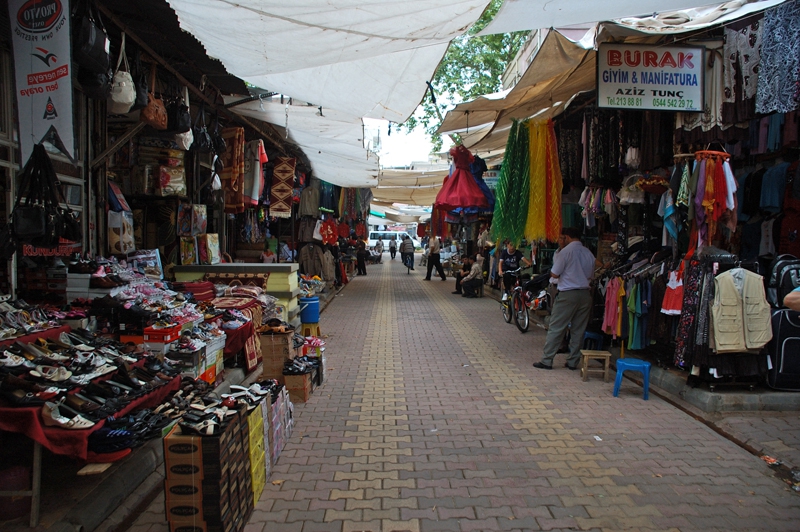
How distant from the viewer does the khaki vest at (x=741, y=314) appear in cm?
505

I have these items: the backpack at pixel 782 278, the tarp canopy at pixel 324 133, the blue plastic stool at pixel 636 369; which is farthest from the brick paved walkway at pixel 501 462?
the tarp canopy at pixel 324 133

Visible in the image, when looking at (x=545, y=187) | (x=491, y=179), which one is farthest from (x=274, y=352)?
(x=491, y=179)

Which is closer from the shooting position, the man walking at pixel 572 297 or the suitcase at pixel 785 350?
the suitcase at pixel 785 350

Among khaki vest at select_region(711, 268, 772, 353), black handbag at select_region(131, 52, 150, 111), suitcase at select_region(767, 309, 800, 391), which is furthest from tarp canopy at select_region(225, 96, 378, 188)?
suitcase at select_region(767, 309, 800, 391)

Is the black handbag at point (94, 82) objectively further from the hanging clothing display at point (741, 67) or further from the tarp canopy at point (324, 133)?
the hanging clothing display at point (741, 67)

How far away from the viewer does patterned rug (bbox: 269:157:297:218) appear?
11.4 meters

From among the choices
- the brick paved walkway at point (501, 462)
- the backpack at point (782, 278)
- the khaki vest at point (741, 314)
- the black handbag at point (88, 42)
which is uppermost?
the black handbag at point (88, 42)

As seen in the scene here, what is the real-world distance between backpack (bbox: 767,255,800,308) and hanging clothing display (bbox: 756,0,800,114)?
1.50 metres

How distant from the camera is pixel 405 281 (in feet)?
70.8

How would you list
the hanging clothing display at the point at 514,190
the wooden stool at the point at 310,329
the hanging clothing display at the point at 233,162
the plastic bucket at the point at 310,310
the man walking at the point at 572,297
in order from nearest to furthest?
the man walking at the point at 572,297, the hanging clothing display at the point at 514,190, the wooden stool at the point at 310,329, the plastic bucket at the point at 310,310, the hanging clothing display at the point at 233,162

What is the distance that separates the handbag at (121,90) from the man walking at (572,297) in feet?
17.7

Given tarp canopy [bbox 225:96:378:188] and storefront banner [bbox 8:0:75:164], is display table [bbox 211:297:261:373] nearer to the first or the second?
storefront banner [bbox 8:0:75:164]

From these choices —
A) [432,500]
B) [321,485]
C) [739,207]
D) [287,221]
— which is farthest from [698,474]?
[287,221]

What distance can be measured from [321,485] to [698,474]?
282cm
